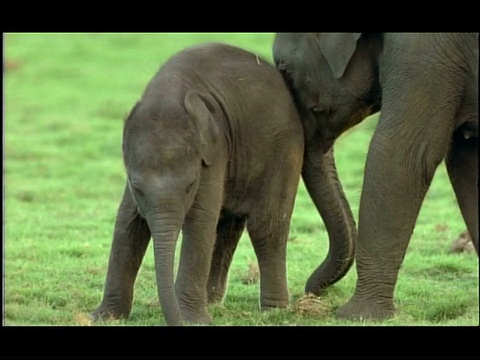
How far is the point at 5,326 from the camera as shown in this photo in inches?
315

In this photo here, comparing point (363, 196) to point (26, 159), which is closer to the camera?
point (363, 196)

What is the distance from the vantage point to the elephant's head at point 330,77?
8.56m

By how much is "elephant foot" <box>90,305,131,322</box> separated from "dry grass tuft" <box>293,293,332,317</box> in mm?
1072

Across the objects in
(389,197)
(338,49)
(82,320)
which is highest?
(338,49)

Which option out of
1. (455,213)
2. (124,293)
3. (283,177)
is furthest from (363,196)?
(455,213)

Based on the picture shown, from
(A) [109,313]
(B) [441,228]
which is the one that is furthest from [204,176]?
(B) [441,228]

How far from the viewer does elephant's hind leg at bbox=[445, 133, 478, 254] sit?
863 centimetres

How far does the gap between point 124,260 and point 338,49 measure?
190 centimetres

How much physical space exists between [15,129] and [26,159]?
2.33m

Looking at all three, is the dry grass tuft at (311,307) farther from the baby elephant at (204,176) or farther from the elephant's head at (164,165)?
the elephant's head at (164,165)

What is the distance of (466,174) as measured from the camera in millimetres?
8680

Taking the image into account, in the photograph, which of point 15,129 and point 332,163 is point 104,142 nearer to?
point 15,129

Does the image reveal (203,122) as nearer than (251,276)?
Yes

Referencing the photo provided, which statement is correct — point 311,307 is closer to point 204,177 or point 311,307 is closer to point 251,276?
point 204,177
